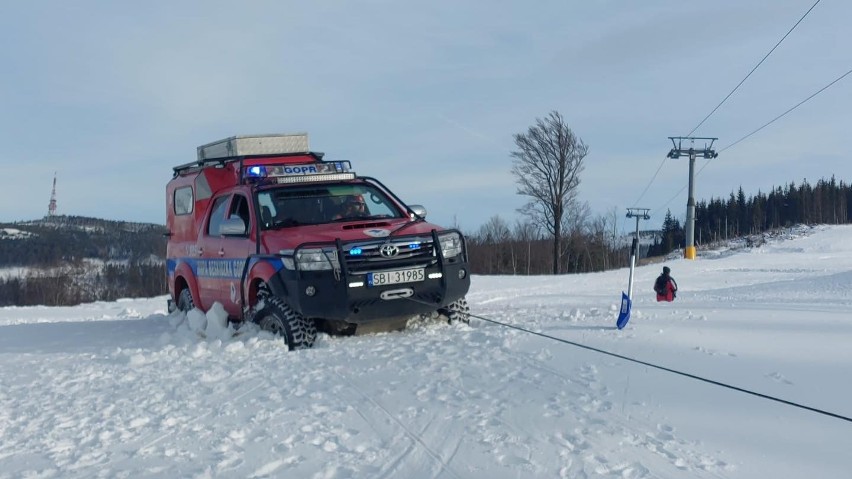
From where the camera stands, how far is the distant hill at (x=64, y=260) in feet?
178

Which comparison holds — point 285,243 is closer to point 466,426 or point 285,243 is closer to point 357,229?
point 357,229

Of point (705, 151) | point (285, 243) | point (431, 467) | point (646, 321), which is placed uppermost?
point (705, 151)

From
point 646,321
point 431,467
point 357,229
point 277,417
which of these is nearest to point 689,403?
point 431,467

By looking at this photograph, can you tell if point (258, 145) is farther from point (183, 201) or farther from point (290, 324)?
point (290, 324)

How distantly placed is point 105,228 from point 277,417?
6071 centimetres

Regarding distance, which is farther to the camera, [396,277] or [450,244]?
[450,244]

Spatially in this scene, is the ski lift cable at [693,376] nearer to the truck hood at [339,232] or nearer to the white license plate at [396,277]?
the white license plate at [396,277]

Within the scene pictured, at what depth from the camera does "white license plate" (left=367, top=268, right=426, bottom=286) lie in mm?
7328

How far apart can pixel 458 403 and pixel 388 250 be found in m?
2.72

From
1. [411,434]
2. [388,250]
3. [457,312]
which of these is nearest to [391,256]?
[388,250]

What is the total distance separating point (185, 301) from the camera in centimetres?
1110

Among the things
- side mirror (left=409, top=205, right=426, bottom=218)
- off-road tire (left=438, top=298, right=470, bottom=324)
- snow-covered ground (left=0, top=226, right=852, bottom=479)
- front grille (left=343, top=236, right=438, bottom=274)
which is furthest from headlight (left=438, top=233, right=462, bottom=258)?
side mirror (left=409, top=205, right=426, bottom=218)

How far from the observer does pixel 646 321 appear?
7793mm

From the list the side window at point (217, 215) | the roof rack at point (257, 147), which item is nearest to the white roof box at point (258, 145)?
the roof rack at point (257, 147)
